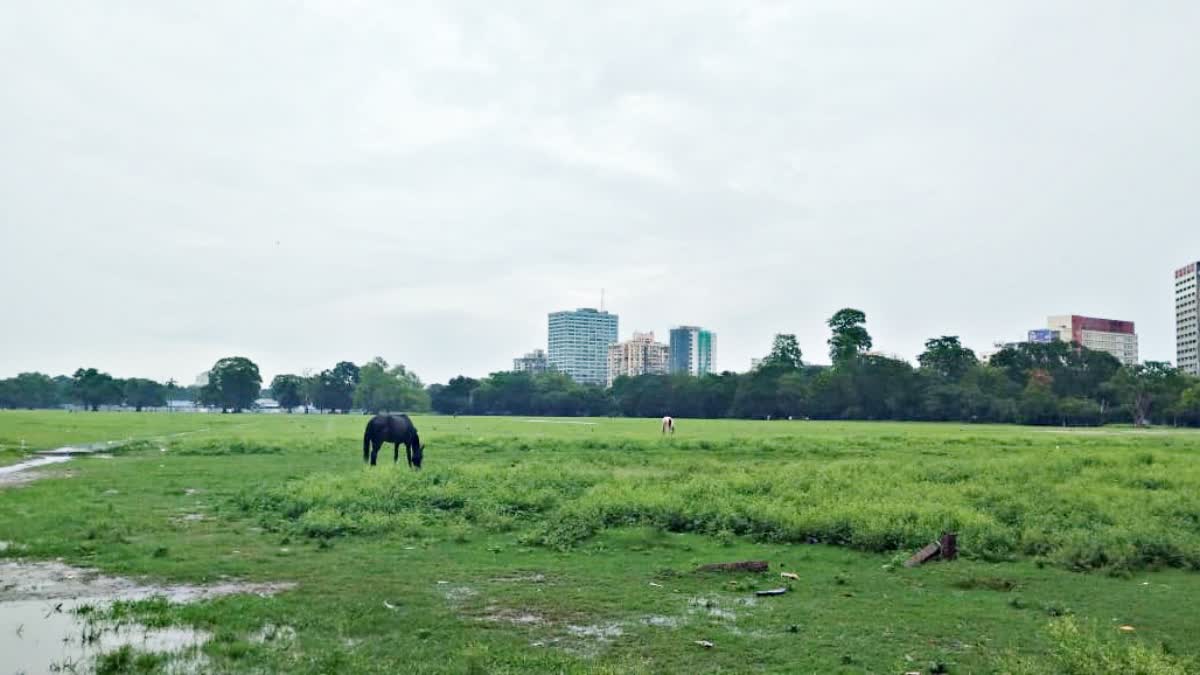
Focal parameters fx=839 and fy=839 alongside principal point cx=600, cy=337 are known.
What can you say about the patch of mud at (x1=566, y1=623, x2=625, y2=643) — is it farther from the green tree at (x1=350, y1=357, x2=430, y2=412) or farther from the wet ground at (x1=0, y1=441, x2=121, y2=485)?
the green tree at (x1=350, y1=357, x2=430, y2=412)

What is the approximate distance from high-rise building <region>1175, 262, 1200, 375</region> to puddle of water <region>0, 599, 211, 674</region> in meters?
212

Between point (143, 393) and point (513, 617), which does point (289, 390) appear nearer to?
point (143, 393)

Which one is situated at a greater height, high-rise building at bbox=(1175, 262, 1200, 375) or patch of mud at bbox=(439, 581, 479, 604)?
high-rise building at bbox=(1175, 262, 1200, 375)

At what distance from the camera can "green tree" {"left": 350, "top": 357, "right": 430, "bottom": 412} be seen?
162 metres

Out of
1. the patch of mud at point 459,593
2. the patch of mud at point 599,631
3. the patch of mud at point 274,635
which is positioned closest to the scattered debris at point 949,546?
the patch of mud at point 599,631

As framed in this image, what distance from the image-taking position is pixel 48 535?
16.2 m

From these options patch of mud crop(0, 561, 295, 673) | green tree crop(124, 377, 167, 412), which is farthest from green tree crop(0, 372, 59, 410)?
patch of mud crop(0, 561, 295, 673)

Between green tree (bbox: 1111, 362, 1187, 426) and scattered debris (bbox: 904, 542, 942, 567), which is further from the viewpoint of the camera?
green tree (bbox: 1111, 362, 1187, 426)

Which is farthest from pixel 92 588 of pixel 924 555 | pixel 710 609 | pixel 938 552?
pixel 938 552

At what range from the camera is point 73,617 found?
1058 cm

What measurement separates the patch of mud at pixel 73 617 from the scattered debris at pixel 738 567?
21.6 feet

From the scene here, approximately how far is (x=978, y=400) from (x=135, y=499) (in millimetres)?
105287

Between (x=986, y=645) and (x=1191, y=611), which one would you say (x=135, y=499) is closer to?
(x=986, y=645)

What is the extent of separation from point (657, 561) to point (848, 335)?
454ft
